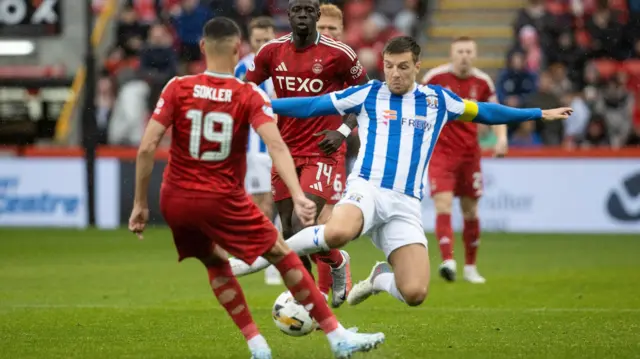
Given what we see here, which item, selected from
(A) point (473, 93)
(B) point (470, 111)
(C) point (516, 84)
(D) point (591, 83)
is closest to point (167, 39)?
(C) point (516, 84)

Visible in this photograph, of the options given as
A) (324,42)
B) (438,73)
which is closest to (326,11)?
(324,42)

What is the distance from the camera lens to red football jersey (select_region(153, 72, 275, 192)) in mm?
7250

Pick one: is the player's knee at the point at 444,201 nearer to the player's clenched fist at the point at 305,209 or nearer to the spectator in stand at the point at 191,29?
the player's clenched fist at the point at 305,209

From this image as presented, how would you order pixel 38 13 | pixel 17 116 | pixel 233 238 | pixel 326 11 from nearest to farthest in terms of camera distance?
pixel 233 238 → pixel 326 11 → pixel 38 13 → pixel 17 116

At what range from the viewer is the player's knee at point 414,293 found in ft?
27.1

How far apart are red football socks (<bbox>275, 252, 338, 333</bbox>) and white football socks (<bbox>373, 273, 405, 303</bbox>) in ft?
3.73

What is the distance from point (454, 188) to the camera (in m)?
13.6

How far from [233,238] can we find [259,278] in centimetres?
633

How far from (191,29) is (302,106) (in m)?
16.5

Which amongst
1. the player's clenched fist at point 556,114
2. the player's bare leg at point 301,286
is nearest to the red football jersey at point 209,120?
the player's bare leg at point 301,286

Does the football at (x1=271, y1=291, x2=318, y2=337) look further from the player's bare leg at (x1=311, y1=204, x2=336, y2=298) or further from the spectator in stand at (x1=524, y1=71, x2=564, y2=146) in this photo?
the spectator in stand at (x1=524, y1=71, x2=564, y2=146)

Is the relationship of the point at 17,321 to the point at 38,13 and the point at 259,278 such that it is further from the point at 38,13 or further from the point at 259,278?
the point at 38,13

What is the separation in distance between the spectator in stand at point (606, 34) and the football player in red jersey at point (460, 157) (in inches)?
387

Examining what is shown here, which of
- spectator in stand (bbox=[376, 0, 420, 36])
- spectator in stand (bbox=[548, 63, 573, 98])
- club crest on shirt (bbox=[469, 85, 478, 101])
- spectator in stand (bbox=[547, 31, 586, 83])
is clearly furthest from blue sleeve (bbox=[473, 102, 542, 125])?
spectator in stand (bbox=[376, 0, 420, 36])
